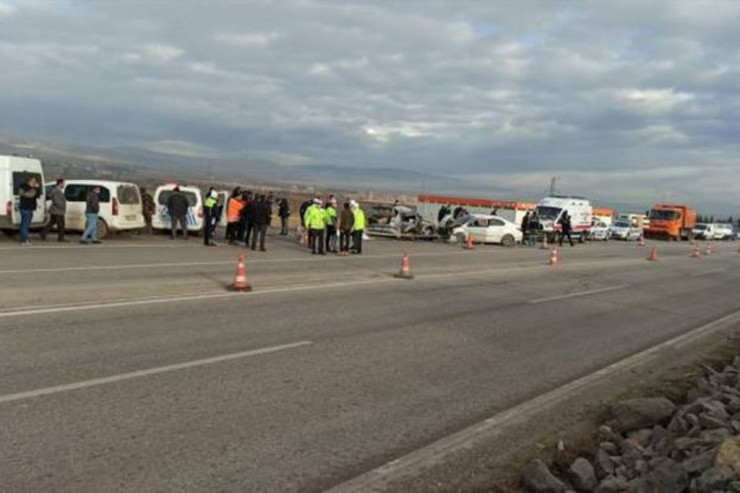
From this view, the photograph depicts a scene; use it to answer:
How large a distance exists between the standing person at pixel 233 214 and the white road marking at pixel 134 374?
17136 mm

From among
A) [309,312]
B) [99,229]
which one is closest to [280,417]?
[309,312]

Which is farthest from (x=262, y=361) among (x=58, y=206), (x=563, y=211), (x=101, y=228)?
(x=563, y=211)

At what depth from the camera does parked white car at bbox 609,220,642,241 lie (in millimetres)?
58188

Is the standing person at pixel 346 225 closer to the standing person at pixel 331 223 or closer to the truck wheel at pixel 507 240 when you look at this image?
the standing person at pixel 331 223

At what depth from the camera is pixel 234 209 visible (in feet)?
84.1

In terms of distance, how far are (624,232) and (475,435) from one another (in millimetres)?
55575

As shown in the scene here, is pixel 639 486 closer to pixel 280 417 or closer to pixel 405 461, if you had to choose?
pixel 405 461

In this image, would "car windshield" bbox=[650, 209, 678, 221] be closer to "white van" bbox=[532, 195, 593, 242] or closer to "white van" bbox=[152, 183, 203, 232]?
"white van" bbox=[532, 195, 593, 242]

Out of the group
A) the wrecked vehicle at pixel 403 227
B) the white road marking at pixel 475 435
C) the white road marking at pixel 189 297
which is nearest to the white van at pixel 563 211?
the wrecked vehicle at pixel 403 227

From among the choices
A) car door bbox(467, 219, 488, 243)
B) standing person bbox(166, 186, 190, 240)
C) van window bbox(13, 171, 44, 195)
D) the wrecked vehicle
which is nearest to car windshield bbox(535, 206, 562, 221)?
car door bbox(467, 219, 488, 243)

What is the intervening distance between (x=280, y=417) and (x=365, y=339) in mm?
3629

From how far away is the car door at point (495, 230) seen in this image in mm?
35969

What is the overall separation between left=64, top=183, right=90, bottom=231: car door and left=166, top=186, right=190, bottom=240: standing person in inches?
107

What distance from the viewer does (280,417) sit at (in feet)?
20.1
